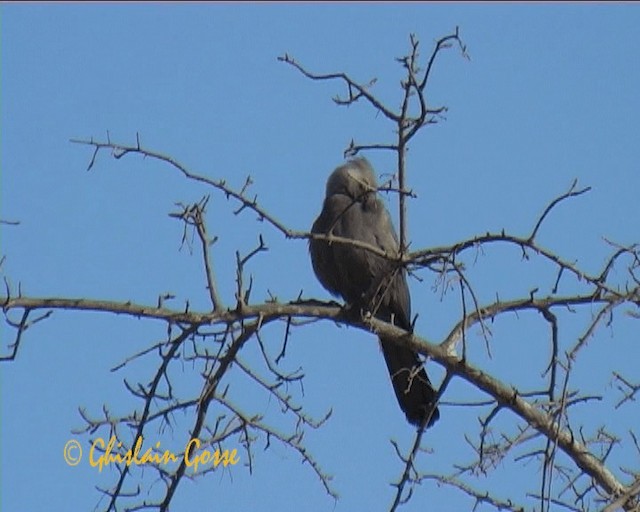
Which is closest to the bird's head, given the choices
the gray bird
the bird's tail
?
the gray bird

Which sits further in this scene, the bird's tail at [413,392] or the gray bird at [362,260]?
the gray bird at [362,260]

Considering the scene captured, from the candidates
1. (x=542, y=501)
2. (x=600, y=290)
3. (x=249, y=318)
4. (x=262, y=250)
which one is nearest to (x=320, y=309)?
(x=249, y=318)

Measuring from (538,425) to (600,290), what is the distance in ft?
2.10

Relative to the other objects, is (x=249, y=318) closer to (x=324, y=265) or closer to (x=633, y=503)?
(x=633, y=503)

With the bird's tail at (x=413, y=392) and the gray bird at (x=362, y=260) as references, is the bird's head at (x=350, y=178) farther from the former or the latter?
the bird's tail at (x=413, y=392)

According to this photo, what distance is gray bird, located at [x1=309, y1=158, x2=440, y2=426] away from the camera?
6602 millimetres

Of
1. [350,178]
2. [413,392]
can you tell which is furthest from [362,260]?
[413,392]

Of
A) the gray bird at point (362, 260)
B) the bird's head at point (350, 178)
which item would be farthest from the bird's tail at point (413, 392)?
the bird's head at point (350, 178)

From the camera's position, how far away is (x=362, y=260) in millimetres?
6676

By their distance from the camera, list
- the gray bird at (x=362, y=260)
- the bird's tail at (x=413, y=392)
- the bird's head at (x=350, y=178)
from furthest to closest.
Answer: the bird's head at (x=350, y=178), the gray bird at (x=362, y=260), the bird's tail at (x=413, y=392)

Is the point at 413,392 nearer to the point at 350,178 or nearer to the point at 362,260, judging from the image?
the point at 362,260

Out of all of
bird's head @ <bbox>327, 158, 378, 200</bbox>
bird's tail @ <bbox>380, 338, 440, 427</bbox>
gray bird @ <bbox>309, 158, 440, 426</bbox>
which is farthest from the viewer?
bird's head @ <bbox>327, 158, 378, 200</bbox>

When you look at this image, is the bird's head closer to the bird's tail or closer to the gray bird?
the gray bird

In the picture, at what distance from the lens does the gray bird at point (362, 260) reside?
6.60 meters
